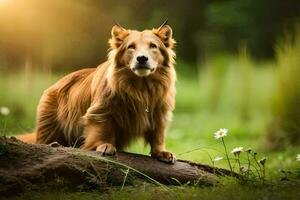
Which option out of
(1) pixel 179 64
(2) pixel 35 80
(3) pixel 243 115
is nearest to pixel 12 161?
(3) pixel 243 115

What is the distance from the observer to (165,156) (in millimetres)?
4926

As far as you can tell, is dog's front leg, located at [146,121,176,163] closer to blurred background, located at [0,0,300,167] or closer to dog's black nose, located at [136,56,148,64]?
dog's black nose, located at [136,56,148,64]

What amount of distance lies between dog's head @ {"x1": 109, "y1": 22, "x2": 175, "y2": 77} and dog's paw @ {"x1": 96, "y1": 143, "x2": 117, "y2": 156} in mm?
539

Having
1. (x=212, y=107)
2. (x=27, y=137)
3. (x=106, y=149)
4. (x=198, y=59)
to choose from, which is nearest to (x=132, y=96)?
(x=106, y=149)

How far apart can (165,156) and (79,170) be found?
748 mm

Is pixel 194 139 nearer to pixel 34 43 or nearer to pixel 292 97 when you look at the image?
pixel 292 97

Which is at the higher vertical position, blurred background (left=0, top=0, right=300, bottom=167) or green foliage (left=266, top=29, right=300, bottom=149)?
blurred background (left=0, top=0, right=300, bottom=167)

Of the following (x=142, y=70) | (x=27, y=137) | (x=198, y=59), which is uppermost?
(x=198, y=59)

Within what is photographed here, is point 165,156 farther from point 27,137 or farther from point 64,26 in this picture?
point 64,26

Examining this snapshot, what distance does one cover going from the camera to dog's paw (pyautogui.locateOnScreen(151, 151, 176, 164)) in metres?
4.87

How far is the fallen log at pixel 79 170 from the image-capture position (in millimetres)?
4242

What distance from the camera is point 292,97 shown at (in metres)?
7.94

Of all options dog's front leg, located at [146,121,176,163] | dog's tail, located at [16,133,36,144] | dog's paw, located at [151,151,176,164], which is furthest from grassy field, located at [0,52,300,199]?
dog's paw, located at [151,151,176,164]

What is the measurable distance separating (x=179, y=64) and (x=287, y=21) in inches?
87.1
